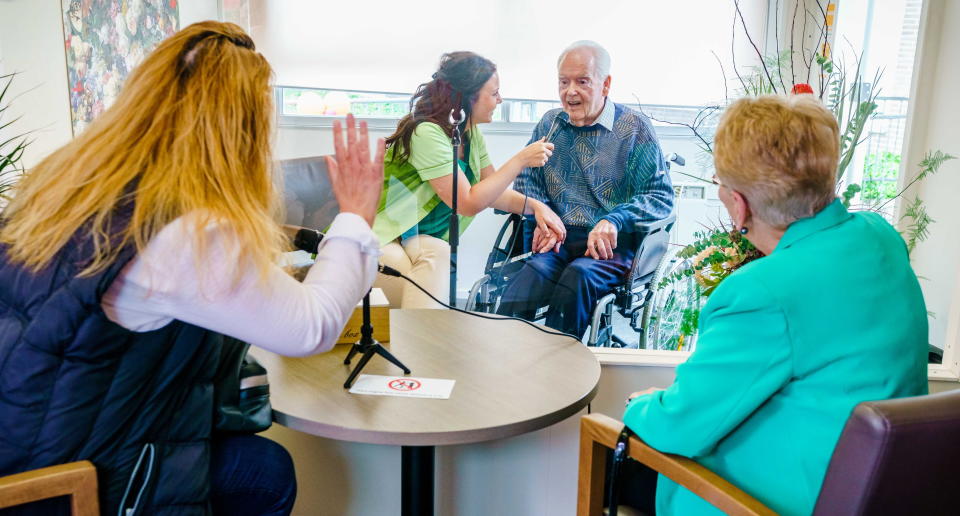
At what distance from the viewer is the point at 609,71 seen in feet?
7.10

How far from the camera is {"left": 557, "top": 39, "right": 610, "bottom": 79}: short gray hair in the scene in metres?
2.15

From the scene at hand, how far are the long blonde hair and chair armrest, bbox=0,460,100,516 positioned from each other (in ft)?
0.98

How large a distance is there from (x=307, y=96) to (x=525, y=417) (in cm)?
124

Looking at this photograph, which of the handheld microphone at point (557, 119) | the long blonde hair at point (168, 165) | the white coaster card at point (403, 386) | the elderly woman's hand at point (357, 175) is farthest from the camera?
the handheld microphone at point (557, 119)

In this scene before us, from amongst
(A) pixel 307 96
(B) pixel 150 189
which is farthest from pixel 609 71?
(B) pixel 150 189

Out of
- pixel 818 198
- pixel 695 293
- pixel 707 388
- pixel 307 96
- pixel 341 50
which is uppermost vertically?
pixel 341 50

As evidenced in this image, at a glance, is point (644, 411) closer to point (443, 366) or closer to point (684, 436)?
point (684, 436)

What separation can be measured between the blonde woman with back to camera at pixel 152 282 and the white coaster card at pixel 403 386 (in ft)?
0.99

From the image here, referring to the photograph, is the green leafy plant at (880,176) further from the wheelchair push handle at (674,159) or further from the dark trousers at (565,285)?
the dark trousers at (565,285)

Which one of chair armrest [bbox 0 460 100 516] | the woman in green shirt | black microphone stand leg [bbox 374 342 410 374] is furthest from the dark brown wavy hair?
chair armrest [bbox 0 460 100 516]

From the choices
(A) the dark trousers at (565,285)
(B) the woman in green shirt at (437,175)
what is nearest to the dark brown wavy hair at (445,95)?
(B) the woman in green shirt at (437,175)

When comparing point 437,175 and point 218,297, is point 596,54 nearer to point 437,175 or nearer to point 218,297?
point 437,175

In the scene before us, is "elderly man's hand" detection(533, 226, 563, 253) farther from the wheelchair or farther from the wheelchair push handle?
the wheelchair push handle

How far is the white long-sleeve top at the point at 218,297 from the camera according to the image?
3.27ft
